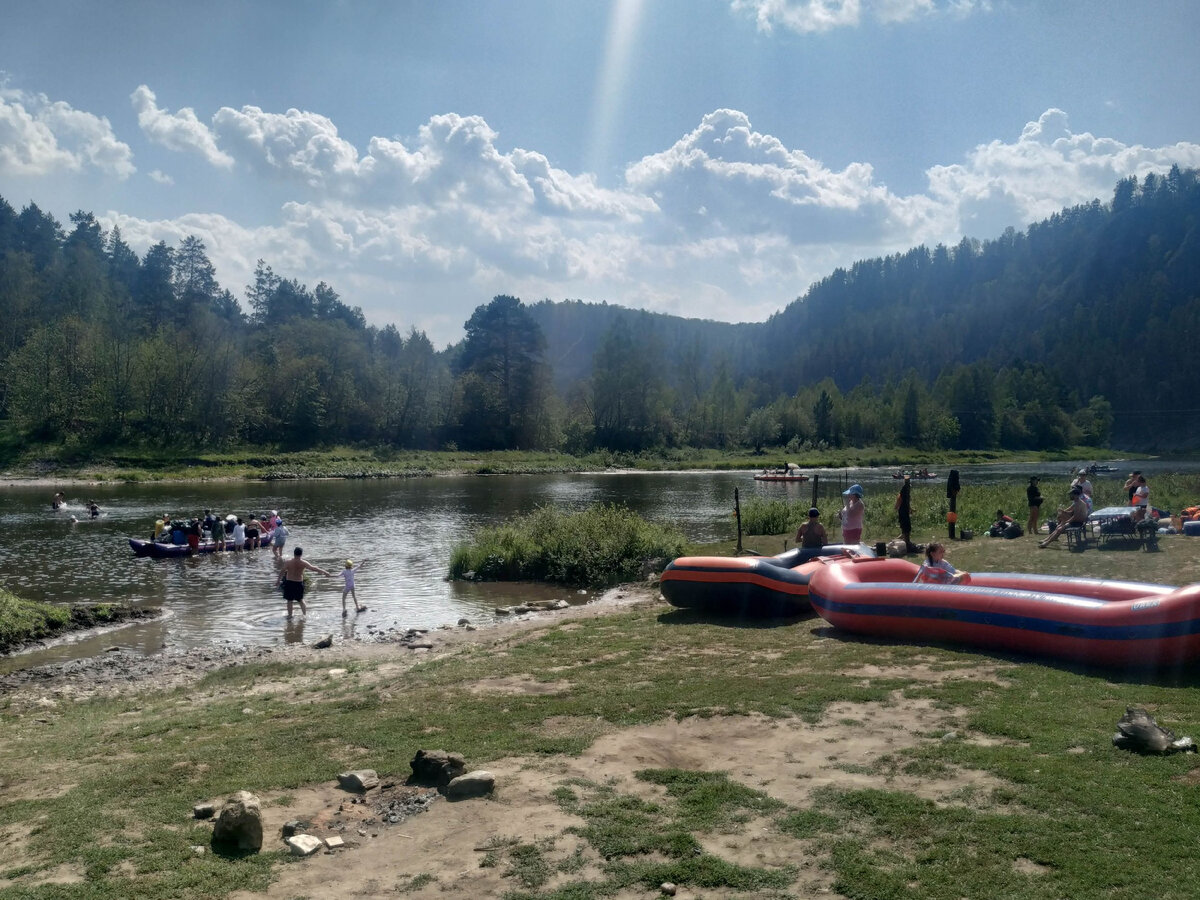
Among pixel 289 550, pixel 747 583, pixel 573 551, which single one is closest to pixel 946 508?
pixel 573 551

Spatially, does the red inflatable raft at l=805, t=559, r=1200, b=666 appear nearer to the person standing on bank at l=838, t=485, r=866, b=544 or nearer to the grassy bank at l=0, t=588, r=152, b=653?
the person standing on bank at l=838, t=485, r=866, b=544

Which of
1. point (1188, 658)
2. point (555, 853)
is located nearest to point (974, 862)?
point (555, 853)

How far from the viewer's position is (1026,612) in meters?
10.5

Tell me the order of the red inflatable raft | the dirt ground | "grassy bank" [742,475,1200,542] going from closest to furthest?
the dirt ground, the red inflatable raft, "grassy bank" [742,475,1200,542]

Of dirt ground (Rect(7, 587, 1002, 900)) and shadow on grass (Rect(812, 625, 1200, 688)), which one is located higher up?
shadow on grass (Rect(812, 625, 1200, 688))

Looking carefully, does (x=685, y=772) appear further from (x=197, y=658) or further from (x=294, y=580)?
(x=294, y=580)

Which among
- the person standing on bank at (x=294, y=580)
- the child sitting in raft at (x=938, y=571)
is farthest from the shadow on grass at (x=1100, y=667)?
the person standing on bank at (x=294, y=580)

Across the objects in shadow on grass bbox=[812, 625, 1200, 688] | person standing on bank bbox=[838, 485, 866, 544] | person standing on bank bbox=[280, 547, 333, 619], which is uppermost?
person standing on bank bbox=[838, 485, 866, 544]

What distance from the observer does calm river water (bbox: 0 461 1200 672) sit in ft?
63.7

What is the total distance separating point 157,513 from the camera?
4306 centimetres

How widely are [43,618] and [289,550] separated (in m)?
14.3

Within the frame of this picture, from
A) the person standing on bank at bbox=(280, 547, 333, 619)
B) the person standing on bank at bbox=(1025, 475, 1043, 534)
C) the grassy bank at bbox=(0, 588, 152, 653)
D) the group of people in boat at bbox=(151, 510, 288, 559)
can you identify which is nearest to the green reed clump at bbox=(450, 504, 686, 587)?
the person standing on bank at bbox=(280, 547, 333, 619)

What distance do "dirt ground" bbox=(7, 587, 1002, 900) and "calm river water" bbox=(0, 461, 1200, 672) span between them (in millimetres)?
11086

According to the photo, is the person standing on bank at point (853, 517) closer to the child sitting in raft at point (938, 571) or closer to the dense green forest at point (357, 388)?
the child sitting in raft at point (938, 571)
